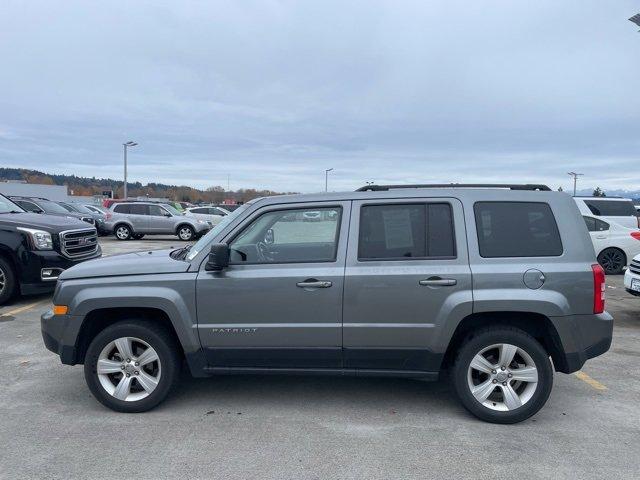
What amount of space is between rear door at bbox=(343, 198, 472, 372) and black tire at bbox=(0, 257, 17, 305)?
6.14 metres

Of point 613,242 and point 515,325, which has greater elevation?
point 613,242

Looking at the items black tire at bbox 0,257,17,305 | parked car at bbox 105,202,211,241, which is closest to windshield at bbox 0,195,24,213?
black tire at bbox 0,257,17,305

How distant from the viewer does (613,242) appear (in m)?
11.5

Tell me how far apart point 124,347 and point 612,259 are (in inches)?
462

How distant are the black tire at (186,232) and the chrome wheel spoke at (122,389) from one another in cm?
1823

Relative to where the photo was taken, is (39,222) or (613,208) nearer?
(39,222)

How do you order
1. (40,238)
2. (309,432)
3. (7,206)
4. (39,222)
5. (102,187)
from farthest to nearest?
(102,187)
(7,206)
(39,222)
(40,238)
(309,432)

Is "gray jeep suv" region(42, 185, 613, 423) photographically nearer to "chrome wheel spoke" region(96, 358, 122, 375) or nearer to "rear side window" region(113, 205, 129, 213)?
"chrome wheel spoke" region(96, 358, 122, 375)

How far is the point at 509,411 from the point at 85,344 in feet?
11.6

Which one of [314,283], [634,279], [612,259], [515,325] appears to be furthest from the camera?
[612,259]

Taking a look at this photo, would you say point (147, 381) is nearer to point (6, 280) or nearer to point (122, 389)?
point (122, 389)

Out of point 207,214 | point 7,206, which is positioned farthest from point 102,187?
point 7,206

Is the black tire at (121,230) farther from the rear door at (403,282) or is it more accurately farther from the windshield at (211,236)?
the rear door at (403,282)

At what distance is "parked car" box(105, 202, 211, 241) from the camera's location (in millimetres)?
21656
